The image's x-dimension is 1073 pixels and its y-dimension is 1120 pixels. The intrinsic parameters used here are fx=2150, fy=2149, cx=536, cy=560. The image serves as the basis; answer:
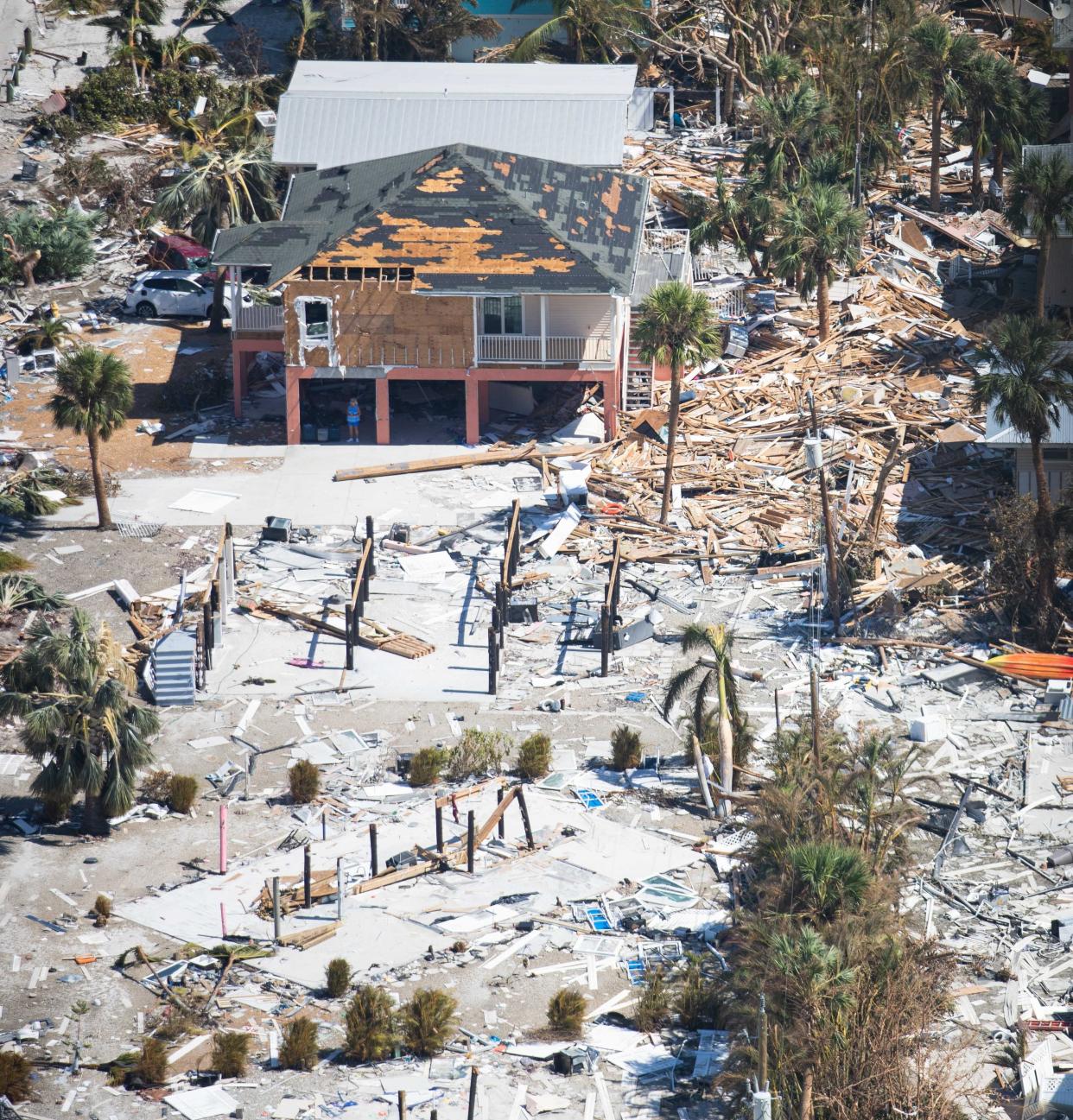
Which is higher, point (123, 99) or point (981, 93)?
point (981, 93)

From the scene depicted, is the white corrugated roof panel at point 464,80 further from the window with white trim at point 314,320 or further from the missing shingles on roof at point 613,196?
the window with white trim at point 314,320

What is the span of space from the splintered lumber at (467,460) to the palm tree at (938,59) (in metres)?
18.5

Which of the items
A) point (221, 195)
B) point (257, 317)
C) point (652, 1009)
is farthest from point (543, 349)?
point (652, 1009)

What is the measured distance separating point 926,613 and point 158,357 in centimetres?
2327

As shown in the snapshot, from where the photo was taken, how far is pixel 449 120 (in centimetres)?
5816

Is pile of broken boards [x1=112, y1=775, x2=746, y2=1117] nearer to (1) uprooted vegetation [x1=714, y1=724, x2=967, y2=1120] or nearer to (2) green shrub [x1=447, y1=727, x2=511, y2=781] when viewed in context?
(2) green shrub [x1=447, y1=727, x2=511, y2=781]

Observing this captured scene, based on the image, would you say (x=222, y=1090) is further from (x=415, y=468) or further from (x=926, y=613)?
(x=415, y=468)

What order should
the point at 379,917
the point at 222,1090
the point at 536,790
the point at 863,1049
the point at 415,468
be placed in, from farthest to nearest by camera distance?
1. the point at 415,468
2. the point at 536,790
3. the point at 379,917
4. the point at 222,1090
5. the point at 863,1049

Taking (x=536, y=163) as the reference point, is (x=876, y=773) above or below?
below

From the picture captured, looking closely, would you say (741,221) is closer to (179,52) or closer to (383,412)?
(383,412)

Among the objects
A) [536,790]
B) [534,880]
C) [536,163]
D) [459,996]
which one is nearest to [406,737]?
[536,790]

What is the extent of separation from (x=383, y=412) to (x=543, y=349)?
4081 mm

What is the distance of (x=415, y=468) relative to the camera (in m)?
49.8

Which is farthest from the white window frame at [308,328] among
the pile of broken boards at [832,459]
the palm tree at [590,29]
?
the palm tree at [590,29]
